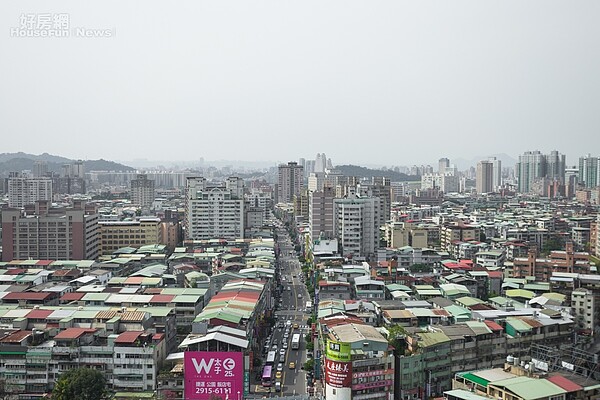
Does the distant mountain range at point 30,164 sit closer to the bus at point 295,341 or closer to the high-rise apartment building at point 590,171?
the high-rise apartment building at point 590,171

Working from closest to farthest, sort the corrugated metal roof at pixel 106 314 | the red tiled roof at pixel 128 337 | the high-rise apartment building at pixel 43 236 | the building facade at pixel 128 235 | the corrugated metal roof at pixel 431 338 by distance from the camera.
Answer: the corrugated metal roof at pixel 431 338, the red tiled roof at pixel 128 337, the corrugated metal roof at pixel 106 314, the high-rise apartment building at pixel 43 236, the building facade at pixel 128 235

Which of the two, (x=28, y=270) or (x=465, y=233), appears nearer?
(x=28, y=270)

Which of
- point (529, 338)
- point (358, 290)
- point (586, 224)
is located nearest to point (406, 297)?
point (358, 290)

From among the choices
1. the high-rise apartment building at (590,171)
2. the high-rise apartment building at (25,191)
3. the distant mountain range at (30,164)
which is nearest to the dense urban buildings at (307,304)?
the high-rise apartment building at (25,191)

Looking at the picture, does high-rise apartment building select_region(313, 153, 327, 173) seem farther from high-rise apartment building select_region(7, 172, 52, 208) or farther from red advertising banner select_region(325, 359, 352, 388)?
red advertising banner select_region(325, 359, 352, 388)

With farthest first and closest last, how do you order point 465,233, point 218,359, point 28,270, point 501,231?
point 501,231 → point 465,233 → point 28,270 → point 218,359

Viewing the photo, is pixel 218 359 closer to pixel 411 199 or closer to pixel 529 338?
pixel 529 338

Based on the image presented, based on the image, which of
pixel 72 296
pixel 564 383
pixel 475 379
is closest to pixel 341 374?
pixel 475 379
